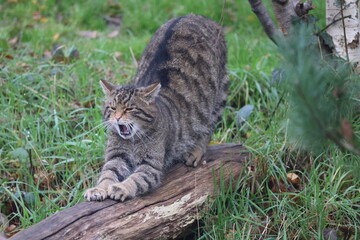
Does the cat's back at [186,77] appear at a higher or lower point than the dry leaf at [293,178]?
higher

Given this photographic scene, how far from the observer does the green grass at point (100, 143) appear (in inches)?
130

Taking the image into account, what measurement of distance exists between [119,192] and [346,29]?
81.0 inches

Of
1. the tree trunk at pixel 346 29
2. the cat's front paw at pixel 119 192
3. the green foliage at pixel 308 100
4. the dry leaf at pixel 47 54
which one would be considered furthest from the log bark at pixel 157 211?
the dry leaf at pixel 47 54

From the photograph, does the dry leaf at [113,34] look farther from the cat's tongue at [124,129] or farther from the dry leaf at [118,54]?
the cat's tongue at [124,129]

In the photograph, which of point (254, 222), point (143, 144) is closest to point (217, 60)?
point (143, 144)

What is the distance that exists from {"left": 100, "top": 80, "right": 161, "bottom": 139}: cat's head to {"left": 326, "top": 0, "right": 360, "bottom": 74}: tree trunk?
1.42m

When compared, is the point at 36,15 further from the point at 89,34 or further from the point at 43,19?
the point at 89,34

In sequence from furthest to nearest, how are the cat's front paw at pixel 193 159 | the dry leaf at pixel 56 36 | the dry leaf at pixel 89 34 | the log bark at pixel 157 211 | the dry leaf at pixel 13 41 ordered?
the dry leaf at pixel 89 34, the dry leaf at pixel 56 36, the dry leaf at pixel 13 41, the cat's front paw at pixel 193 159, the log bark at pixel 157 211

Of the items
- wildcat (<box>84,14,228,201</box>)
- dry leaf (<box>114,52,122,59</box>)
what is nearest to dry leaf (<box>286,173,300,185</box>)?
wildcat (<box>84,14,228,201</box>)

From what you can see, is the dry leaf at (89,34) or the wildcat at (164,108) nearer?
the wildcat at (164,108)

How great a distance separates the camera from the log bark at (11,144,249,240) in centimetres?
274

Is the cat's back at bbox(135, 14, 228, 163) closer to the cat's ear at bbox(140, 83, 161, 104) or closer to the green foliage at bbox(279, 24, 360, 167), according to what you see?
the cat's ear at bbox(140, 83, 161, 104)

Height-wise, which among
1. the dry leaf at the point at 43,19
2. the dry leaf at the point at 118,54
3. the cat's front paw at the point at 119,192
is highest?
the dry leaf at the point at 43,19

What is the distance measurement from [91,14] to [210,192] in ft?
14.4
